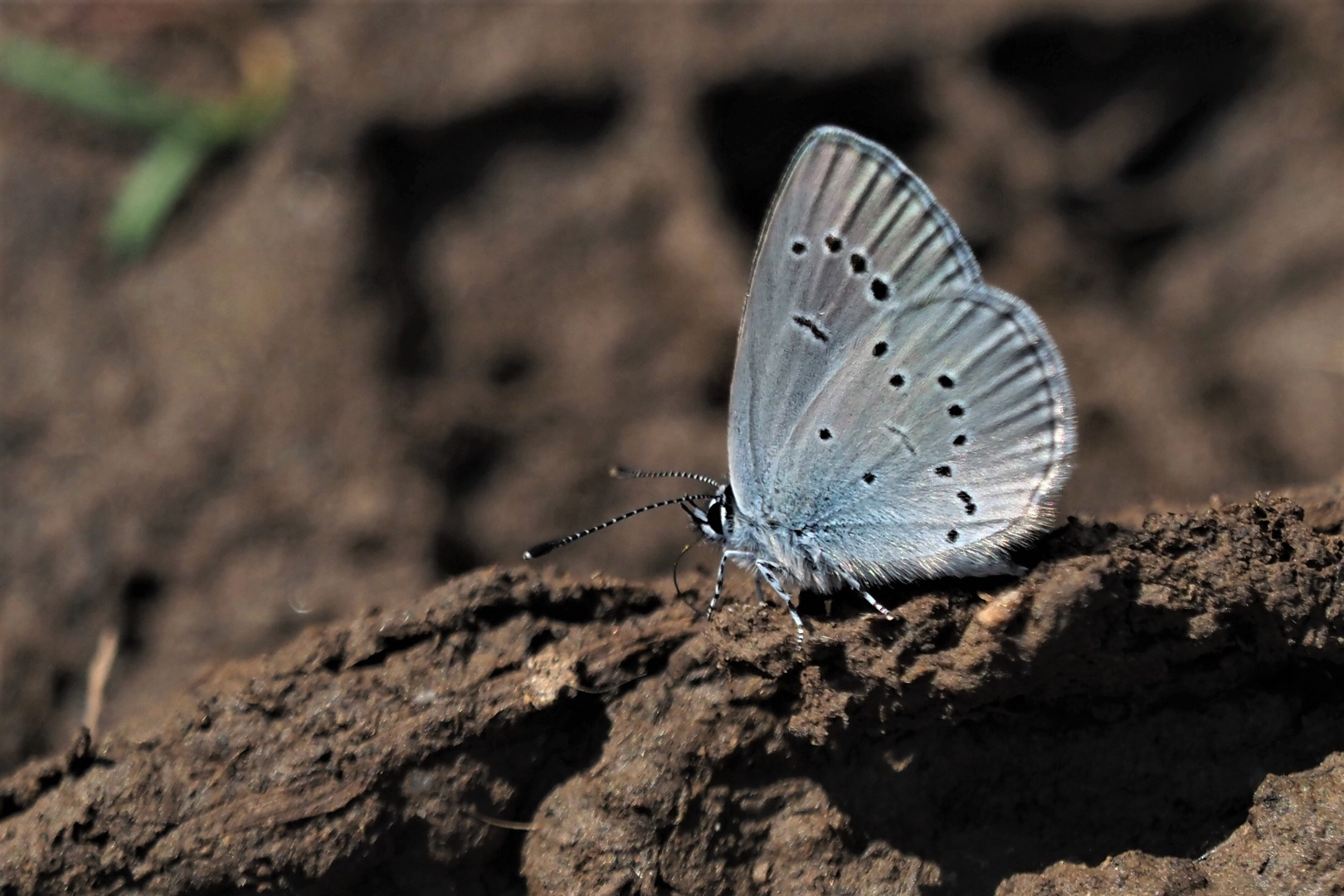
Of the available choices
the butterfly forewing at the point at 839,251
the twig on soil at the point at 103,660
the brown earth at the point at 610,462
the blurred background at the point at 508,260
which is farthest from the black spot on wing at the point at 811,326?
the twig on soil at the point at 103,660

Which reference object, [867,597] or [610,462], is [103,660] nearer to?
[610,462]

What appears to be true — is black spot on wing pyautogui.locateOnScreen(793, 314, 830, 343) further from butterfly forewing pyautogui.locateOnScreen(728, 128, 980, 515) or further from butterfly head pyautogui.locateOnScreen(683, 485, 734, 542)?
butterfly head pyautogui.locateOnScreen(683, 485, 734, 542)

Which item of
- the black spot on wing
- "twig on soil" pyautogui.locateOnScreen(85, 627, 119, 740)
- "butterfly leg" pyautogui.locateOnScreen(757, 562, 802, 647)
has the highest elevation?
the black spot on wing

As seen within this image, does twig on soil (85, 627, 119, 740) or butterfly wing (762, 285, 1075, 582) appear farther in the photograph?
twig on soil (85, 627, 119, 740)

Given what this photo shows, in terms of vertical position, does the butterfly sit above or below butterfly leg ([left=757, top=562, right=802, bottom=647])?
above

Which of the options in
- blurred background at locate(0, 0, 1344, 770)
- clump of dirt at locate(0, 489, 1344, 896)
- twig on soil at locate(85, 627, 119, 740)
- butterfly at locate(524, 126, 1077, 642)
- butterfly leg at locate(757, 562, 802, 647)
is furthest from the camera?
blurred background at locate(0, 0, 1344, 770)

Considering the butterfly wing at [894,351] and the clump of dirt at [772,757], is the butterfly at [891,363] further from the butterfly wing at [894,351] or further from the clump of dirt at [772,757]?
the clump of dirt at [772,757]

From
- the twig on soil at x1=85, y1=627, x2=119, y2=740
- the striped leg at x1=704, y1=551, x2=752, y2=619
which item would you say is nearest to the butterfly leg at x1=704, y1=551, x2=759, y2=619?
the striped leg at x1=704, y1=551, x2=752, y2=619
